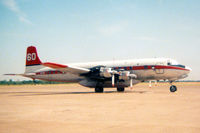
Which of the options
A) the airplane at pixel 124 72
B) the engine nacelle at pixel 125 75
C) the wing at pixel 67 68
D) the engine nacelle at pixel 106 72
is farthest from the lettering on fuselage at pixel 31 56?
the engine nacelle at pixel 125 75

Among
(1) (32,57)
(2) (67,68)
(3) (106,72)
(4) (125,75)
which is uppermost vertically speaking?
(1) (32,57)

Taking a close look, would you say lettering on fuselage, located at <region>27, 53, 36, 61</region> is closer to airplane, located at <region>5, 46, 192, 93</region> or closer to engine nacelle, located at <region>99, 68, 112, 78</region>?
airplane, located at <region>5, 46, 192, 93</region>

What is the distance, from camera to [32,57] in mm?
30969

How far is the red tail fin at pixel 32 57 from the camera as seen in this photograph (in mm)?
30641

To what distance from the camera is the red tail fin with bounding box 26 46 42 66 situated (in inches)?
1206

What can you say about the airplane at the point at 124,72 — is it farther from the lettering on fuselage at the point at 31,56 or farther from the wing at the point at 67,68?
the lettering on fuselage at the point at 31,56

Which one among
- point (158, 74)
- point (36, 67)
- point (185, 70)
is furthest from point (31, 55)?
point (185, 70)

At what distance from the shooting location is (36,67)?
100 ft

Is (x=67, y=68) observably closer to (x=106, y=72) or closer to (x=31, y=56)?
(x=106, y=72)

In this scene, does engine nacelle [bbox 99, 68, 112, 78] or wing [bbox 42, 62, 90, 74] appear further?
engine nacelle [bbox 99, 68, 112, 78]

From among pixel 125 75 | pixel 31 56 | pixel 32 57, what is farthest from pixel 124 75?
pixel 31 56

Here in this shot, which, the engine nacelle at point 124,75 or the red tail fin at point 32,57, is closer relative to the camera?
the engine nacelle at point 124,75

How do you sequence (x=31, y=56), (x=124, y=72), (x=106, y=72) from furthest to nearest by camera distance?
1. (x=31, y=56)
2. (x=124, y=72)
3. (x=106, y=72)

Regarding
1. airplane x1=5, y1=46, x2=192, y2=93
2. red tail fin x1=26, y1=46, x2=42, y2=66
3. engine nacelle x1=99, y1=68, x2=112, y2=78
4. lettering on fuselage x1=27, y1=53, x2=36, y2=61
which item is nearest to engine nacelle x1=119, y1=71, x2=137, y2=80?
airplane x1=5, y1=46, x2=192, y2=93
